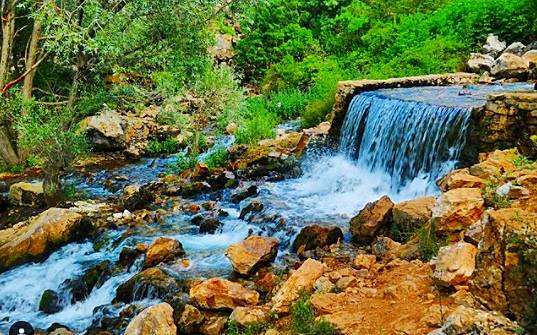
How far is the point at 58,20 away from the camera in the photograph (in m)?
7.95

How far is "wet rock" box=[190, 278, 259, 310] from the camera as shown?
5.44 m

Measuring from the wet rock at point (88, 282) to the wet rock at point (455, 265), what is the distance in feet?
14.0

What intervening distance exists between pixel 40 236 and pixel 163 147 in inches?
278

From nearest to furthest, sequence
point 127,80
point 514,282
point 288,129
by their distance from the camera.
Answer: point 514,282
point 127,80
point 288,129

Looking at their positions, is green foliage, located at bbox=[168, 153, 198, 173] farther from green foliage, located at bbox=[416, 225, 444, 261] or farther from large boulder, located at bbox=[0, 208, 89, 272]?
green foliage, located at bbox=[416, 225, 444, 261]

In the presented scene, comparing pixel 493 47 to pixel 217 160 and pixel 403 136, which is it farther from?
pixel 217 160

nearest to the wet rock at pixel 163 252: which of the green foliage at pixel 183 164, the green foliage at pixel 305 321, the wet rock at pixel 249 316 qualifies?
the wet rock at pixel 249 316

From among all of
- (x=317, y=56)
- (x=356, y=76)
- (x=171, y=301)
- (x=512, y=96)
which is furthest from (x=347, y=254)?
(x=317, y=56)

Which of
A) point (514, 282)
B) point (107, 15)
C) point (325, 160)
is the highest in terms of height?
point (107, 15)

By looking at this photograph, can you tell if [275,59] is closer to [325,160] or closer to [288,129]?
[288,129]

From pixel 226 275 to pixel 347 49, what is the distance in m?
14.6

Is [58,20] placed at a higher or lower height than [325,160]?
higher

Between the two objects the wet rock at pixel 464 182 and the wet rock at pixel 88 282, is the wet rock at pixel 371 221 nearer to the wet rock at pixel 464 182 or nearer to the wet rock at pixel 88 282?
the wet rock at pixel 464 182

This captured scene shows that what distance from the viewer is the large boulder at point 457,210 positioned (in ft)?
17.1
